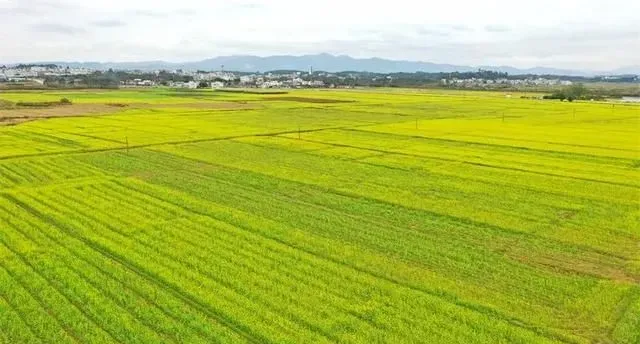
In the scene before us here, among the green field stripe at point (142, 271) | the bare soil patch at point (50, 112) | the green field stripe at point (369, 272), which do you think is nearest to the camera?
the green field stripe at point (142, 271)

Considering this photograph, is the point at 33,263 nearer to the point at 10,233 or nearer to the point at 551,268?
the point at 10,233

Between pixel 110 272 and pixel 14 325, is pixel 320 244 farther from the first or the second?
pixel 14 325

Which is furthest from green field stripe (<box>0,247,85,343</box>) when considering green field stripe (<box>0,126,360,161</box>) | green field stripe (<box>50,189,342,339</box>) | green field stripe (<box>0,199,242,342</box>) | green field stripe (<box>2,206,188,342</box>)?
green field stripe (<box>0,126,360,161</box>)

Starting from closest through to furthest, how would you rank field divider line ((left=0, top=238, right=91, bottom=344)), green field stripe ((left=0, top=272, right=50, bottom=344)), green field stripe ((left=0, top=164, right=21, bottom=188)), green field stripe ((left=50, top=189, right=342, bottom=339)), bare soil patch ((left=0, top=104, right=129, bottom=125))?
green field stripe ((left=0, top=272, right=50, bottom=344)) < field divider line ((left=0, top=238, right=91, bottom=344)) < green field stripe ((left=50, top=189, right=342, bottom=339)) < green field stripe ((left=0, top=164, right=21, bottom=188)) < bare soil patch ((left=0, top=104, right=129, bottom=125))

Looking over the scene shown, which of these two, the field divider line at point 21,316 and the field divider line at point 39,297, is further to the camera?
the field divider line at point 39,297

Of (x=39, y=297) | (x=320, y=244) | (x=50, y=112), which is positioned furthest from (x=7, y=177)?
(x=50, y=112)

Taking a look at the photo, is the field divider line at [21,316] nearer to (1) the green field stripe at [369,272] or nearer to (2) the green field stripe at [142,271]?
(2) the green field stripe at [142,271]

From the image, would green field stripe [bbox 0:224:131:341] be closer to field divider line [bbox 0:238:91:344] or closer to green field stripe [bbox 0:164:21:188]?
field divider line [bbox 0:238:91:344]

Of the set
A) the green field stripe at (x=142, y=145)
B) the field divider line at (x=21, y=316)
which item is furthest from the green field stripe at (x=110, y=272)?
the green field stripe at (x=142, y=145)
